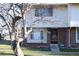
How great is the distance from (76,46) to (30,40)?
1.51 m

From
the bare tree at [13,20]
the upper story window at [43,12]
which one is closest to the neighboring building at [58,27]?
the upper story window at [43,12]

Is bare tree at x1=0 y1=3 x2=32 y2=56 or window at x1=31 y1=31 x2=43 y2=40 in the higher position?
bare tree at x1=0 y1=3 x2=32 y2=56

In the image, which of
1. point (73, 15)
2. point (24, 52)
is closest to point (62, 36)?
point (73, 15)

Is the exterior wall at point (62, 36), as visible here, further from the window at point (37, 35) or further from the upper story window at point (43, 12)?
the upper story window at point (43, 12)

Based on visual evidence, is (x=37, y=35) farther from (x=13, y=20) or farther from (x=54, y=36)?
(x=13, y=20)

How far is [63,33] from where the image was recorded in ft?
28.7

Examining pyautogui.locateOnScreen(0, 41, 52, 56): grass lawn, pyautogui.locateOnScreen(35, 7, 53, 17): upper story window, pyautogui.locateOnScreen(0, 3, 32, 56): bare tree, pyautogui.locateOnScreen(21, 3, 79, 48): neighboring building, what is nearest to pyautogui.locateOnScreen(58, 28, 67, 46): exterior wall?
pyautogui.locateOnScreen(21, 3, 79, 48): neighboring building

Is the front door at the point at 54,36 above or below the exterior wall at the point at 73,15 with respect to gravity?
below

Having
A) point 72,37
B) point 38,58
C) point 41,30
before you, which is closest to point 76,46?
point 72,37

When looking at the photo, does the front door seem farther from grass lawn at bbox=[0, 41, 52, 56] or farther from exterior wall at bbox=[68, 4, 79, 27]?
grass lawn at bbox=[0, 41, 52, 56]

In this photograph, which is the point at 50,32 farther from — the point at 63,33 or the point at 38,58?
the point at 38,58

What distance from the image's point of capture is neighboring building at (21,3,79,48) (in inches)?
326

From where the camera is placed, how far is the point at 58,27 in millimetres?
8602

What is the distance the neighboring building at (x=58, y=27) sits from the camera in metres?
8.28
